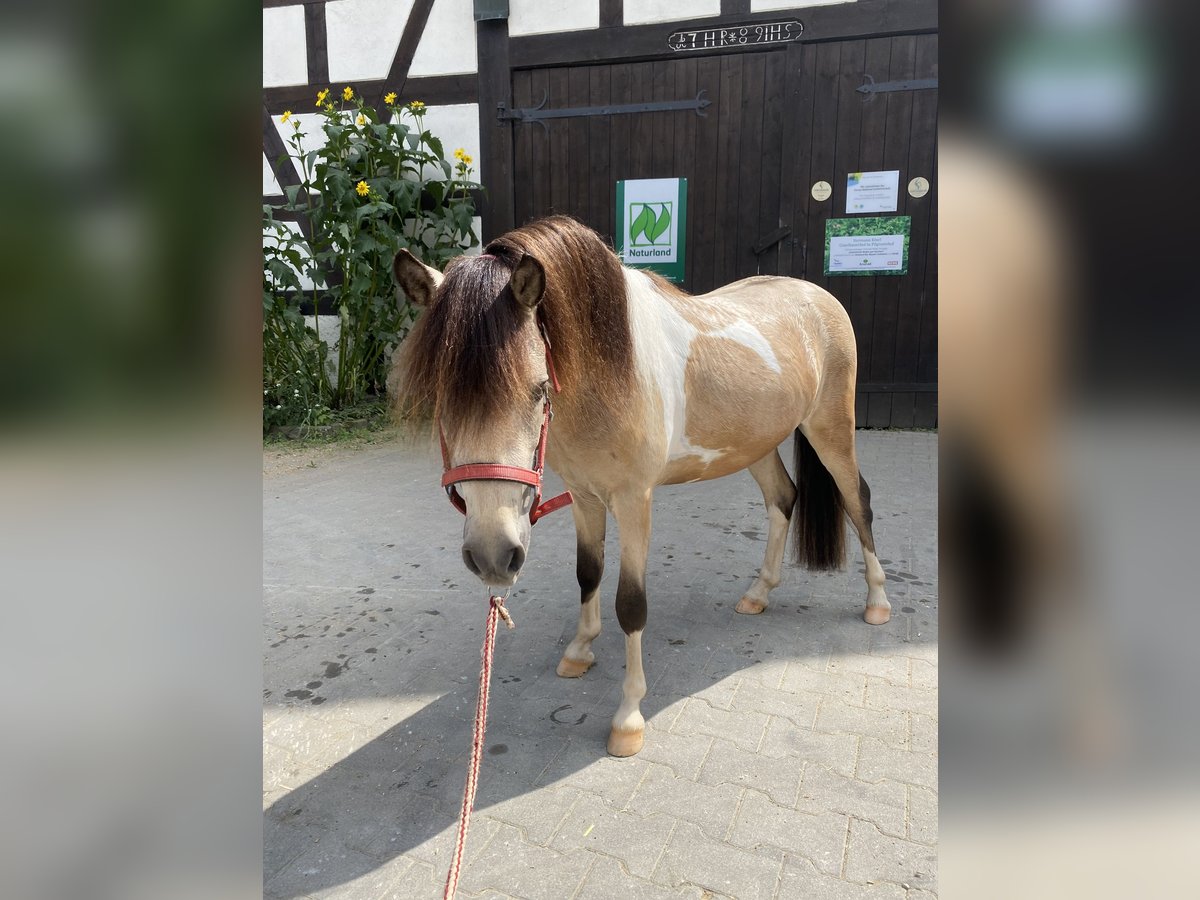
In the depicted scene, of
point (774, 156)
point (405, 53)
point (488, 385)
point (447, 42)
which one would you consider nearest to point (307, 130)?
point (405, 53)

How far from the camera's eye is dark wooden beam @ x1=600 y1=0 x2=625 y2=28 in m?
6.03

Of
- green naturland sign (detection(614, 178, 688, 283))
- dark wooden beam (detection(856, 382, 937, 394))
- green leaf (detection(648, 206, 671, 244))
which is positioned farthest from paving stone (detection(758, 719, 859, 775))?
green leaf (detection(648, 206, 671, 244))

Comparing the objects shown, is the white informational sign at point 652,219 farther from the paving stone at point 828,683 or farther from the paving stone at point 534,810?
the paving stone at point 534,810

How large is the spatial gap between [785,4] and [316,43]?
438 centimetres

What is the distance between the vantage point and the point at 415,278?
168 cm

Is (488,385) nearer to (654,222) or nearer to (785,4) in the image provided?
(654,222)

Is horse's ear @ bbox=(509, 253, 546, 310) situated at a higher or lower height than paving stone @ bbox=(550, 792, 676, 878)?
higher

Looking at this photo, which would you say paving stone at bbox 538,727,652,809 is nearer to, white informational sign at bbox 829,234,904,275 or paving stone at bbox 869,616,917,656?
paving stone at bbox 869,616,917,656

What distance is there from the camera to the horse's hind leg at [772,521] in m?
2.96

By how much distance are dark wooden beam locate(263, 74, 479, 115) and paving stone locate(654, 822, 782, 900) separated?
21.8 feet

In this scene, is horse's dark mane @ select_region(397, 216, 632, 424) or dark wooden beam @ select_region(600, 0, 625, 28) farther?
dark wooden beam @ select_region(600, 0, 625, 28)

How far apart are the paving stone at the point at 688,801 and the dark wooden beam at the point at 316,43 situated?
7.18m
